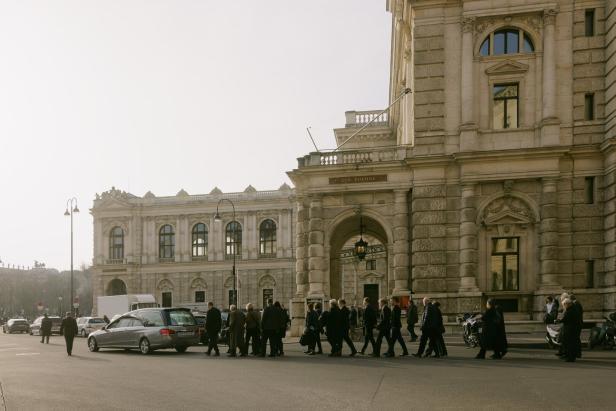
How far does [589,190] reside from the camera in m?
25.8

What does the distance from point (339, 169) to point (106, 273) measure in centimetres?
5371

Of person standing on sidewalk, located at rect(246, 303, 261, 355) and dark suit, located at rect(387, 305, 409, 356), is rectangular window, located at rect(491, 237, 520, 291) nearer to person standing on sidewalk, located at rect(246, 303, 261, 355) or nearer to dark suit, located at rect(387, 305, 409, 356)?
dark suit, located at rect(387, 305, 409, 356)

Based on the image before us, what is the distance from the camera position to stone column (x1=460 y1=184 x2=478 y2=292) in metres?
25.9

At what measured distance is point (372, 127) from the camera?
1893 inches

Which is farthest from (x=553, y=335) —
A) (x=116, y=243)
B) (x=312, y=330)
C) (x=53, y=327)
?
(x=116, y=243)

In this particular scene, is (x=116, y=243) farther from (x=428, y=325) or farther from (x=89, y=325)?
(x=428, y=325)

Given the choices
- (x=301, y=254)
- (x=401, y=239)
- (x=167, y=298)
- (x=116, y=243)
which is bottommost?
(x=167, y=298)

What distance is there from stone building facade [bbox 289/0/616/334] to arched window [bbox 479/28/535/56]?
2.1 inches

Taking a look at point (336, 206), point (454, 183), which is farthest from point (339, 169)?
point (454, 183)

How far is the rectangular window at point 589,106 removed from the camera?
2570 centimetres

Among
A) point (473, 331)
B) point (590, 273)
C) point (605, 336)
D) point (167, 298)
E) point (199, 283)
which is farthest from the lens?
point (167, 298)

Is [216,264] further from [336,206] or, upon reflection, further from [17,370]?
[17,370]

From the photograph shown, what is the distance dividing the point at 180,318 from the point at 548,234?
14.1 metres

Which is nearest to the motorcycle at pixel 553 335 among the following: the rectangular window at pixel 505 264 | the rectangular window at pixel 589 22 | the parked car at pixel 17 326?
the rectangular window at pixel 505 264
